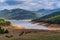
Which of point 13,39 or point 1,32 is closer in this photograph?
point 13,39

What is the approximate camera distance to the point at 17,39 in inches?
2015

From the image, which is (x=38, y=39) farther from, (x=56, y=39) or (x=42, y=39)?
(x=56, y=39)

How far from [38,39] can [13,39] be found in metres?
5.66

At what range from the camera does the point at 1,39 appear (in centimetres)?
5219

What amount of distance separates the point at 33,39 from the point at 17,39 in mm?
3540

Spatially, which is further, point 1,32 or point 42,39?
point 1,32

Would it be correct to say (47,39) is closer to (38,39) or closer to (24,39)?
(38,39)

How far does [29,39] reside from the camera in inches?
2005

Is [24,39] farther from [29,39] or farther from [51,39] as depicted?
[51,39]

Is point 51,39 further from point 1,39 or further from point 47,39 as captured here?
point 1,39

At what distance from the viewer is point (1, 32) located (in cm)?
6431

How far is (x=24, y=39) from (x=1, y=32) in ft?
49.3

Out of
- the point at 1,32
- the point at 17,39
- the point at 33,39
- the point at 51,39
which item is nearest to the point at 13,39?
the point at 17,39

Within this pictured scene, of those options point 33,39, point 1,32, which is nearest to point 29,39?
point 33,39
